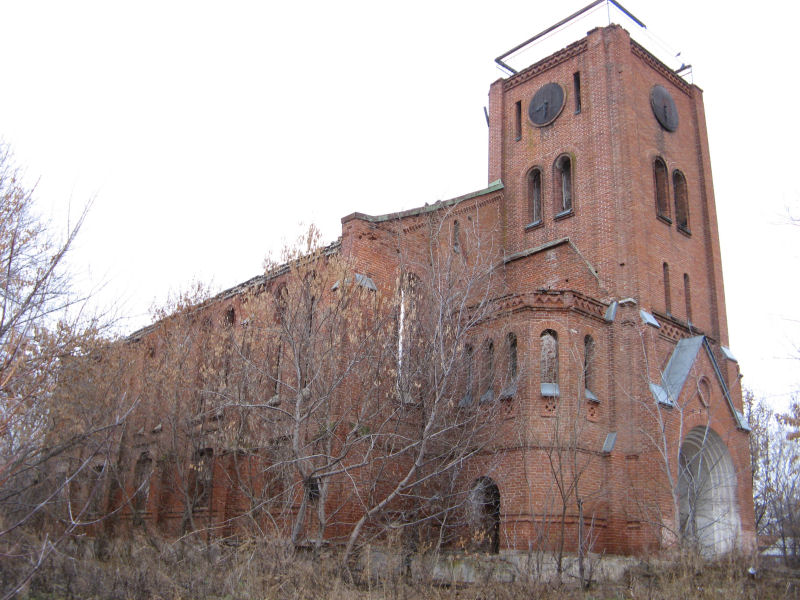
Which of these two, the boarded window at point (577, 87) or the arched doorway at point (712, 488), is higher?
the boarded window at point (577, 87)

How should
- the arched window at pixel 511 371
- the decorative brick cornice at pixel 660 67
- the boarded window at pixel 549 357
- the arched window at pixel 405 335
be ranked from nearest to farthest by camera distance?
the arched window at pixel 405 335 → the arched window at pixel 511 371 → the boarded window at pixel 549 357 → the decorative brick cornice at pixel 660 67

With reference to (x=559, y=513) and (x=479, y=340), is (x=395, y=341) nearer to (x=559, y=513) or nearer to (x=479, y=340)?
(x=479, y=340)

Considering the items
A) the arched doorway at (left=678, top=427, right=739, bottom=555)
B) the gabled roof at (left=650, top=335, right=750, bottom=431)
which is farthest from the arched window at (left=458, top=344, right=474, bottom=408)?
the arched doorway at (left=678, top=427, right=739, bottom=555)

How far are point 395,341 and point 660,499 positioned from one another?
24.4 feet

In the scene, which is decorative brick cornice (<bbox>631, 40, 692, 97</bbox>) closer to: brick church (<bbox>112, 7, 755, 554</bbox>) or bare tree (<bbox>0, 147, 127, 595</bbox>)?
brick church (<bbox>112, 7, 755, 554</bbox>)

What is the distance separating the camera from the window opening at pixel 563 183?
75.8 feet

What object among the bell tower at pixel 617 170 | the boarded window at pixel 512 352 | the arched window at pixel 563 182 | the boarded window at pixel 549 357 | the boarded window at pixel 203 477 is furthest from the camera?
the arched window at pixel 563 182

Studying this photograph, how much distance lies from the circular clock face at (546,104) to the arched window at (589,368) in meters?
8.36

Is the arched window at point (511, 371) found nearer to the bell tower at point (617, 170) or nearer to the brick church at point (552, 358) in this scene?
the brick church at point (552, 358)

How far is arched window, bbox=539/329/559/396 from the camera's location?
18.0 meters

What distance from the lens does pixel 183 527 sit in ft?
58.3

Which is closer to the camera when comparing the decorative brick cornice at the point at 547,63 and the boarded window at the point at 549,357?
the boarded window at the point at 549,357

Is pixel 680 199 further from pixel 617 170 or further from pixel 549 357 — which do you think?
pixel 549 357

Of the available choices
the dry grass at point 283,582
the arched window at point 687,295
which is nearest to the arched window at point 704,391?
the arched window at point 687,295
